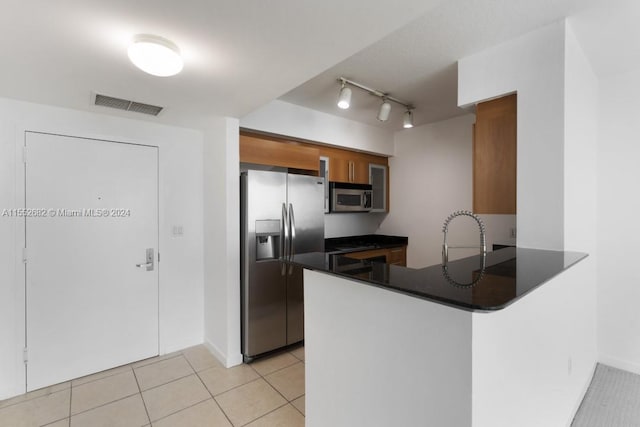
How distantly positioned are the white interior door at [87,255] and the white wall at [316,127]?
1.10m

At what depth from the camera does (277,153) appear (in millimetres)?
3191

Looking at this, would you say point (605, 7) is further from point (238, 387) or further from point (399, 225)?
point (238, 387)

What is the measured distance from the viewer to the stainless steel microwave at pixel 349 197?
12.8 ft

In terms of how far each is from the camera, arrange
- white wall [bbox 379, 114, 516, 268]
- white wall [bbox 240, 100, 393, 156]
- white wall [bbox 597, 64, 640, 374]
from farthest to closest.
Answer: white wall [bbox 379, 114, 516, 268] < white wall [bbox 240, 100, 393, 156] < white wall [bbox 597, 64, 640, 374]

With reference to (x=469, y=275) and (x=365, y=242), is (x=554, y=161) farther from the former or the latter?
(x=365, y=242)

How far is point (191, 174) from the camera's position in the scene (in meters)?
3.13

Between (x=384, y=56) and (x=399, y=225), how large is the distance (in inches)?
105

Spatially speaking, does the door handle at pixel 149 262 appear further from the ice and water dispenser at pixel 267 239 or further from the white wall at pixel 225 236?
the ice and water dispenser at pixel 267 239

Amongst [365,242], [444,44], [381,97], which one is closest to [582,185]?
[444,44]

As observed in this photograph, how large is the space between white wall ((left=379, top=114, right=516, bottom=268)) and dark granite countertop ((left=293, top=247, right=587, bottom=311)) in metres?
1.96

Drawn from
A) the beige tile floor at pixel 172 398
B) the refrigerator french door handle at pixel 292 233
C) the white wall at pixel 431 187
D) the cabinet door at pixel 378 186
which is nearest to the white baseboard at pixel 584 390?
the white wall at pixel 431 187

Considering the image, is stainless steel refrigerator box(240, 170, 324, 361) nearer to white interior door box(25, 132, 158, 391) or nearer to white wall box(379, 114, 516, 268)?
white interior door box(25, 132, 158, 391)

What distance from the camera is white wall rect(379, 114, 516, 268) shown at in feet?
12.3

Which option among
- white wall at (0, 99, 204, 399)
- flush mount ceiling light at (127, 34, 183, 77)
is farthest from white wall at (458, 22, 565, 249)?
white wall at (0, 99, 204, 399)
